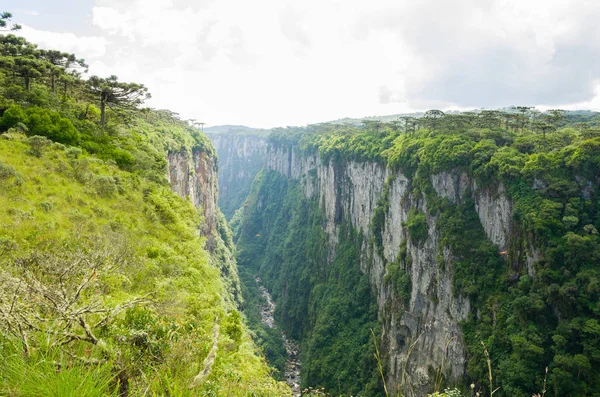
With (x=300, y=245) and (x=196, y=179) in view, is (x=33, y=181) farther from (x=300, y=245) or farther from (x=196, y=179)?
(x=300, y=245)

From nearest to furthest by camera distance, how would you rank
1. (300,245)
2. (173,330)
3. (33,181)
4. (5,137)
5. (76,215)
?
(173,330)
(76,215)
(33,181)
(5,137)
(300,245)

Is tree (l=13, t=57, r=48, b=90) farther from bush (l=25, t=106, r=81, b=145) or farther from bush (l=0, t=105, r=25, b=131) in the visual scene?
bush (l=0, t=105, r=25, b=131)

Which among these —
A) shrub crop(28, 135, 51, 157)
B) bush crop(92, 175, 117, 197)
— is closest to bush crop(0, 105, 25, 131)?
shrub crop(28, 135, 51, 157)

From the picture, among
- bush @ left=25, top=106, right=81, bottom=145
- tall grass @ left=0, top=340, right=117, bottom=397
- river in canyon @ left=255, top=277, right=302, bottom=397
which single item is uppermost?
bush @ left=25, top=106, right=81, bottom=145

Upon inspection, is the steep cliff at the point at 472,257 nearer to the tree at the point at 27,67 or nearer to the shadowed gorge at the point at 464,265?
the shadowed gorge at the point at 464,265

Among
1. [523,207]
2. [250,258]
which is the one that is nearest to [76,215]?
[523,207]

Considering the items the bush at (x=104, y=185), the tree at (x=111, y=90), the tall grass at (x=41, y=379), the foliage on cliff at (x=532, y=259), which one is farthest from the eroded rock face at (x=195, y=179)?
the tall grass at (x=41, y=379)
